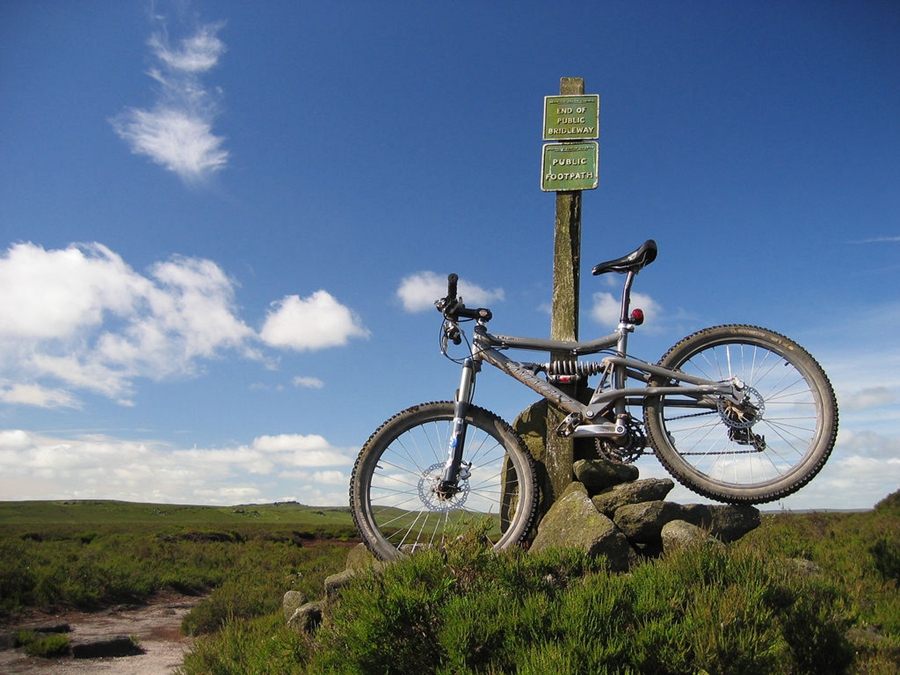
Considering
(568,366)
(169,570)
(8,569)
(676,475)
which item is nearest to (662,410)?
(676,475)

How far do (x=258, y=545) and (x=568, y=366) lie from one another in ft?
93.9

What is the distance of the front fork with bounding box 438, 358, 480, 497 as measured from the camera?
481 centimetres

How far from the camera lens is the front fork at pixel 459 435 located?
15.8 feet

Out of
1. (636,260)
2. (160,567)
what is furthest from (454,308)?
(160,567)

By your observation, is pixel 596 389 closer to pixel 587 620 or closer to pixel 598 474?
pixel 598 474

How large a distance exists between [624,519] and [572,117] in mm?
4095

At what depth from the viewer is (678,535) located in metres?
4.77

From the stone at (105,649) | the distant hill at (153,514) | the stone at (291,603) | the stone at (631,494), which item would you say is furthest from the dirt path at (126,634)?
the distant hill at (153,514)

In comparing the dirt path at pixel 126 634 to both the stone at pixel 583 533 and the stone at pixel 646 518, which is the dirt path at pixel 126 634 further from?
the stone at pixel 646 518

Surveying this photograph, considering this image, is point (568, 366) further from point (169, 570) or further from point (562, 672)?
point (169, 570)

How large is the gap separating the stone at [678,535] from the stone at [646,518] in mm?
75

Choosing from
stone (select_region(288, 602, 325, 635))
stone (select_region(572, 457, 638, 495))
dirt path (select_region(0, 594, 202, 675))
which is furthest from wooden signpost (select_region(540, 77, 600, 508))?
dirt path (select_region(0, 594, 202, 675))

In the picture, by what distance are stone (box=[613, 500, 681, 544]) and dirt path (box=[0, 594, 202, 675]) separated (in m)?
8.56

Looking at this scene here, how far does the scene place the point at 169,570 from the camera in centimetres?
2238
